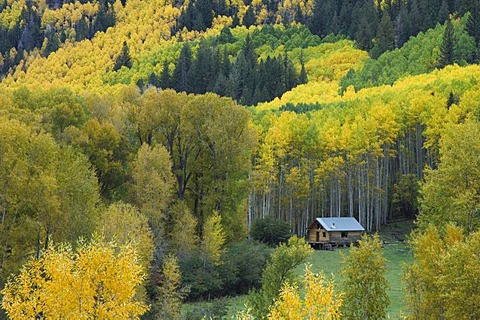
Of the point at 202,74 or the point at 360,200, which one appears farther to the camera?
the point at 202,74

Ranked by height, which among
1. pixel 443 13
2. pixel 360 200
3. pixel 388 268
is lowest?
pixel 388 268

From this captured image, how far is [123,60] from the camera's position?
134375 millimetres

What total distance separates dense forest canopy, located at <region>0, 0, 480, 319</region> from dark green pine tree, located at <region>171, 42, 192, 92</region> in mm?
403

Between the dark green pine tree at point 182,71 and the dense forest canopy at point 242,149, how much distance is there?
1.32 feet

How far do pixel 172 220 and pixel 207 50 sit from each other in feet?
265

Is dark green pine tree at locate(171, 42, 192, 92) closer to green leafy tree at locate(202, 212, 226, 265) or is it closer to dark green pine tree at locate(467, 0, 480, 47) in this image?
dark green pine tree at locate(467, 0, 480, 47)

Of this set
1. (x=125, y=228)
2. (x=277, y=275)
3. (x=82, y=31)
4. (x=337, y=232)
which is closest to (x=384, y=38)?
(x=337, y=232)

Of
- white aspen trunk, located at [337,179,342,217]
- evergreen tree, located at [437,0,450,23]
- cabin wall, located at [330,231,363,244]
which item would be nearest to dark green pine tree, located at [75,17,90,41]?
evergreen tree, located at [437,0,450,23]

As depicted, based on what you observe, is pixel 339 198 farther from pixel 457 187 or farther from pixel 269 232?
pixel 457 187

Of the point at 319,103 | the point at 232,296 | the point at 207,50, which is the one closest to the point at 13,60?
the point at 207,50

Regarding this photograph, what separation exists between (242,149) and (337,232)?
1761cm

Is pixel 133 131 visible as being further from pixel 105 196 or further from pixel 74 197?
pixel 74 197

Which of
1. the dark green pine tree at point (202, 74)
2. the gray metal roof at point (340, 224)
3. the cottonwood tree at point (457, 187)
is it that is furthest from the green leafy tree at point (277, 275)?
the dark green pine tree at point (202, 74)

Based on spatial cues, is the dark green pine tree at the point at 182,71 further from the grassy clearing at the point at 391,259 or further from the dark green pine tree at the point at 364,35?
the grassy clearing at the point at 391,259
